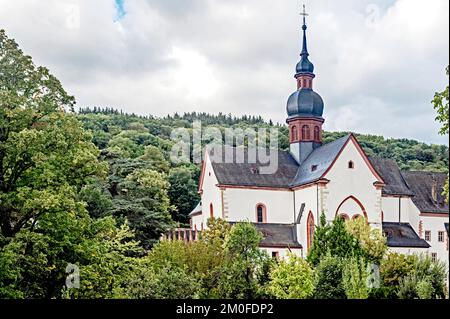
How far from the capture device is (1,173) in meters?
25.3

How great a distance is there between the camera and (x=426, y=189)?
54094 mm

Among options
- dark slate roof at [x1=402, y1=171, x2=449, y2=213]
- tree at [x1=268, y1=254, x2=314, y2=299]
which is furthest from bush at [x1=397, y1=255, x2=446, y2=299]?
dark slate roof at [x1=402, y1=171, x2=449, y2=213]

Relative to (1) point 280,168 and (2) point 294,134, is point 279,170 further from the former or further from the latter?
(2) point 294,134

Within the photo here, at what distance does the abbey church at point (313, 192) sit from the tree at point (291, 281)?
18358mm

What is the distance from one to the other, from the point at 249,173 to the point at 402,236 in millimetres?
10990

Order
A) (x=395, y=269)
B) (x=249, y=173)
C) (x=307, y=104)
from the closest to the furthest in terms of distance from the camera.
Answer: (x=395, y=269)
(x=249, y=173)
(x=307, y=104)

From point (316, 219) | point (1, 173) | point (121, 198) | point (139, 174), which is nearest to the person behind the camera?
point (1, 173)

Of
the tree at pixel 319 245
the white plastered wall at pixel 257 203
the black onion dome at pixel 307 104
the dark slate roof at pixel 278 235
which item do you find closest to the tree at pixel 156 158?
the black onion dome at pixel 307 104

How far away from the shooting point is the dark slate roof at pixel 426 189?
52588 millimetres

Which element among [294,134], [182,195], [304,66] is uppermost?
[304,66]

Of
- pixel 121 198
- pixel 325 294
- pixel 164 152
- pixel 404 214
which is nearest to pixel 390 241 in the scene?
pixel 404 214

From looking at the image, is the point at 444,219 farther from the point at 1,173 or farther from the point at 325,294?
the point at 1,173

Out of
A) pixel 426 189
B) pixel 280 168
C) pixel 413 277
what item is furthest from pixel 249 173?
pixel 413 277
